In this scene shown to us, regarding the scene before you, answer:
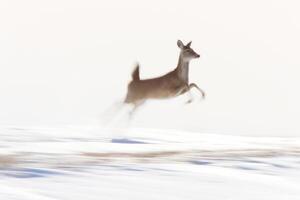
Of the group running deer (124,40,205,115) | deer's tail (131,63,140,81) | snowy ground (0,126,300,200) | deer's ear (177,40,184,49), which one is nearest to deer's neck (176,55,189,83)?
running deer (124,40,205,115)

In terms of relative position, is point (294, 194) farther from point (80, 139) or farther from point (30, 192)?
point (80, 139)

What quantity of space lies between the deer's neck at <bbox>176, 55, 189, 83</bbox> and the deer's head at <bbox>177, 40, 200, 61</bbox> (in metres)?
0.07

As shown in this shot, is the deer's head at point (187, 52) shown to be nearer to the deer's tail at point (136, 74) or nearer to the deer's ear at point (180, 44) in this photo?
the deer's ear at point (180, 44)

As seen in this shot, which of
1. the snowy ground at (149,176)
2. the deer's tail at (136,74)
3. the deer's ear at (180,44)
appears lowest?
the snowy ground at (149,176)

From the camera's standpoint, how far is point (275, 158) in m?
11.1

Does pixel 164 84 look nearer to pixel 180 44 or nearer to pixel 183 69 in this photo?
pixel 183 69

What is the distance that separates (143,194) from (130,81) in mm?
9062

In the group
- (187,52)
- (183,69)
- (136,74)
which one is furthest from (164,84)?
(136,74)

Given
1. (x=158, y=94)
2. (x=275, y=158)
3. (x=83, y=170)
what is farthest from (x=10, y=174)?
(x=158, y=94)

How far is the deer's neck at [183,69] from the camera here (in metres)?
15.0

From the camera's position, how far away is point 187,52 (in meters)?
15.4

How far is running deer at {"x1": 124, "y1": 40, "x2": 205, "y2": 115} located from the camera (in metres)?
14.7

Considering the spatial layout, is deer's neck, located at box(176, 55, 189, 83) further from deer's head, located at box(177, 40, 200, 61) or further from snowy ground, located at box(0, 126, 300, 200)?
snowy ground, located at box(0, 126, 300, 200)

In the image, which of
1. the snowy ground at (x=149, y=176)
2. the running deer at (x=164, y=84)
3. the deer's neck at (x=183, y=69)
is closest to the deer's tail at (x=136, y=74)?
the running deer at (x=164, y=84)
